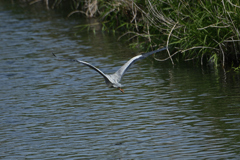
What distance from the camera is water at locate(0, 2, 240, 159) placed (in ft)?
25.9

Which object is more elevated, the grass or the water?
the grass

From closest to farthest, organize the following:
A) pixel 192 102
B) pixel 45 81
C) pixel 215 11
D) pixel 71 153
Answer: pixel 71 153 → pixel 192 102 → pixel 215 11 → pixel 45 81

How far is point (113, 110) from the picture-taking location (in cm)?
1007

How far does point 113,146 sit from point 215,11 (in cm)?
522

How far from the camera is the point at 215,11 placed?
11.9 metres

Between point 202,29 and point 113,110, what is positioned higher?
point 202,29

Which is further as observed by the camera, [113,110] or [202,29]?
[202,29]

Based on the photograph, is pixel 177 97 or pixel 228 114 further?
pixel 177 97

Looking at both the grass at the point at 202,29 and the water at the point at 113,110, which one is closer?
the water at the point at 113,110

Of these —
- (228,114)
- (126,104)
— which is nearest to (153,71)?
(126,104)

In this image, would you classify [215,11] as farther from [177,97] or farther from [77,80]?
[77,80]

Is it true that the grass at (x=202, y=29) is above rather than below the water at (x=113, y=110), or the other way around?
above

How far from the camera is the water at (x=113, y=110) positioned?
791 cm

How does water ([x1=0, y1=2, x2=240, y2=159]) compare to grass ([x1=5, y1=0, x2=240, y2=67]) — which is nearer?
water ([x1=0, y1=2, x2=240, y2=159])
